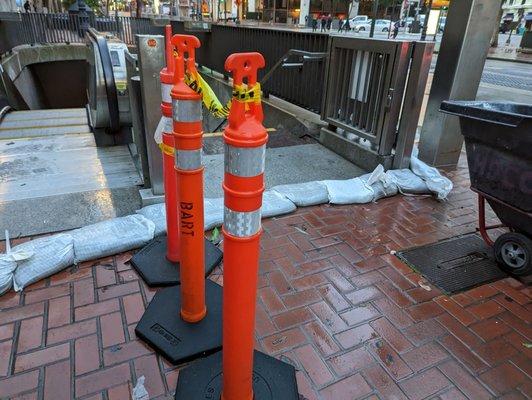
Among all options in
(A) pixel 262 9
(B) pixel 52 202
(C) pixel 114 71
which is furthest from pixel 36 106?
(A) pixel 262 9

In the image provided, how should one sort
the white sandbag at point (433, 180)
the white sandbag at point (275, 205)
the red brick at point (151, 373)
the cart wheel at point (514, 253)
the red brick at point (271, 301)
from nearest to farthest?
the red brick at point (151, 373)
the red brick at point (271, 301)
the cart wheel at point (514, 253)
the white sandbag at point (275, 205)
the white sandbag at point (433, 180)

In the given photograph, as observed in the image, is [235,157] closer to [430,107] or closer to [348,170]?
[348,170]

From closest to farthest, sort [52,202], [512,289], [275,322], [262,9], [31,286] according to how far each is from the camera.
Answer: [275,322], [31,286], [512,289], [52,202], [262,9]

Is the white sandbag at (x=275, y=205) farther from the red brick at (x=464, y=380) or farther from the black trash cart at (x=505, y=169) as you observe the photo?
the red brick at (x=464, y=380)

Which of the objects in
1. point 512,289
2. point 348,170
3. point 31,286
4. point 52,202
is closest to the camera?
point 31,286

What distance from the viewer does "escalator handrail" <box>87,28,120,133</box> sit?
15.4 ft

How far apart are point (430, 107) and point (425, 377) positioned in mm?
3326

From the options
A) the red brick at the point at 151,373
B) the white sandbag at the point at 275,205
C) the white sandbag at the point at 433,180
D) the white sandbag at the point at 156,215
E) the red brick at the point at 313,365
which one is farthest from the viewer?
the white sandbag at the point at 433,180

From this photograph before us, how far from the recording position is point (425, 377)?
6.44ft

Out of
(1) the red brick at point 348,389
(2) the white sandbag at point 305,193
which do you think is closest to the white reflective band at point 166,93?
(2) the white sandbag at point 305,193

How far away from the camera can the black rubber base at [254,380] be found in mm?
1756

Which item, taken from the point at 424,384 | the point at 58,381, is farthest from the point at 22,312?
the point at 424,384

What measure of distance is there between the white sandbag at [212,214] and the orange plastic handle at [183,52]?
1.42 metres

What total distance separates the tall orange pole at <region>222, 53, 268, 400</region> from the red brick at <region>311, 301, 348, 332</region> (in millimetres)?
839
